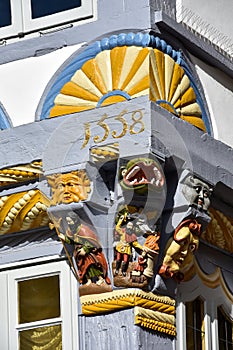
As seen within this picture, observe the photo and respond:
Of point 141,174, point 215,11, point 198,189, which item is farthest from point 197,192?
point 215,11

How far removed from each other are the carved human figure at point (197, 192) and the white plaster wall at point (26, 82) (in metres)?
1.40

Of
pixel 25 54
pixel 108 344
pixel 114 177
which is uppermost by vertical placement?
pixel 25 54

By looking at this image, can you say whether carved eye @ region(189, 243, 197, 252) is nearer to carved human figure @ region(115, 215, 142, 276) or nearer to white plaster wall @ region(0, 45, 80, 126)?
carved human figure @ region(115, 215, 142, 276)

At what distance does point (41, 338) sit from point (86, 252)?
84 centimetres

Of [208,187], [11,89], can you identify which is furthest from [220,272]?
[11,89]

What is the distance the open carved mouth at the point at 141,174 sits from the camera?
17.7 m

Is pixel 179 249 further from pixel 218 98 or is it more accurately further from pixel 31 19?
pixel 31 19

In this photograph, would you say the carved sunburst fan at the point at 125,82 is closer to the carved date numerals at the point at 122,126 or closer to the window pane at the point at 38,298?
the carved date numerals at the point at 122,126

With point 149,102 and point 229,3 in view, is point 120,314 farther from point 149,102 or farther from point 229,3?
point 229,3

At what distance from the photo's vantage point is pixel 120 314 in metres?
17.8

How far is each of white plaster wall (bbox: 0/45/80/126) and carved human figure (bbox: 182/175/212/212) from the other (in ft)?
4.59

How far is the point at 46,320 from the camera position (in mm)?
18266

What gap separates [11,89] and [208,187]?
178 cm

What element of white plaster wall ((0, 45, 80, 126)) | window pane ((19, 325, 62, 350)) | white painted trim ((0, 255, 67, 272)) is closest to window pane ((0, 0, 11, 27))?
white plaster wall ((0, 45, 80, 126))
